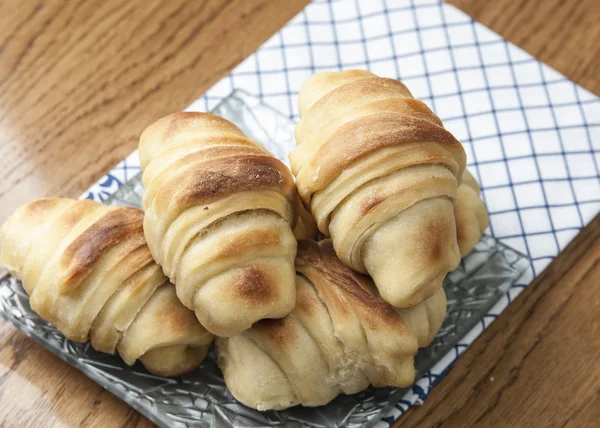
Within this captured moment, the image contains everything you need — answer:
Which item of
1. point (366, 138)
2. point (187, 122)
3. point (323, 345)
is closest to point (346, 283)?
point (323, 345)

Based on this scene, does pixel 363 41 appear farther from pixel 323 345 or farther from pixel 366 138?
pixel 323 345

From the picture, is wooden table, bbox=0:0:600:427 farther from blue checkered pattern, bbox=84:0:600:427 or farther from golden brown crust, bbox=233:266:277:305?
golden brown crust, bbox=233:266:277:305

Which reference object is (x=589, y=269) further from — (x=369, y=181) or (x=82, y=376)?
(x=82, y=376)

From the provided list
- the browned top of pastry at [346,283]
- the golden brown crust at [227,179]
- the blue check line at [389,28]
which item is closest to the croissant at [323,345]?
the browned top of pastry at [346,283]

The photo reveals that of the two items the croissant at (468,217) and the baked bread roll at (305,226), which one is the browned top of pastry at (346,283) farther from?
the croissant at (468,217)

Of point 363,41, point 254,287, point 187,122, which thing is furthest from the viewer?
point 363,41

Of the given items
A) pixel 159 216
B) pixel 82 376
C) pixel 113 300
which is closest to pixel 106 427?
pixel 82 376
